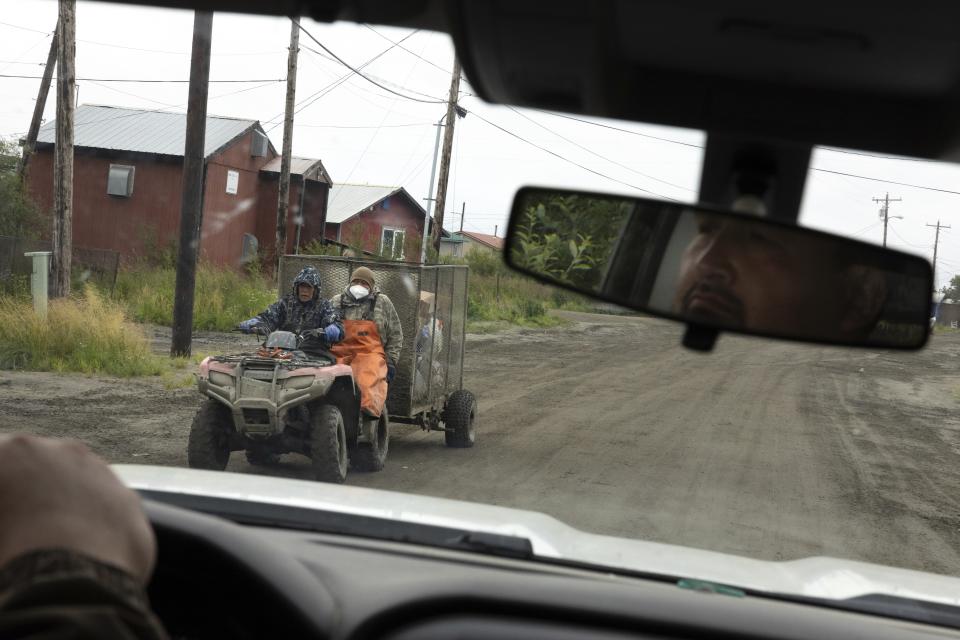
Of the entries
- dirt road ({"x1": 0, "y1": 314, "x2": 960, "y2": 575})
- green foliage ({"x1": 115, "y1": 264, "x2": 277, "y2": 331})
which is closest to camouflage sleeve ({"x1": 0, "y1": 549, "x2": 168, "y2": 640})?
dirt road ({"x1": 0, "y1": 314, "x2": 960, "y2": 575})

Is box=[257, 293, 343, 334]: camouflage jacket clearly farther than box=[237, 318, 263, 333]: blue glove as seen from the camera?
Yes

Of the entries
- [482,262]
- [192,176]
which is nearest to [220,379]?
[192,176]

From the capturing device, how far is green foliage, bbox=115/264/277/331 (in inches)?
830

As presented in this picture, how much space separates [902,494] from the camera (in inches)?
404

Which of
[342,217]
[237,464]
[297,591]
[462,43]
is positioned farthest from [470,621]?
[342,217]

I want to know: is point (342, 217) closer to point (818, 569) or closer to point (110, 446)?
point (110, 446)

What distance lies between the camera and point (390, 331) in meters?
9.84

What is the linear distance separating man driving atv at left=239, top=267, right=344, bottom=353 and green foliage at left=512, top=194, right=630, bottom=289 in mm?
6628

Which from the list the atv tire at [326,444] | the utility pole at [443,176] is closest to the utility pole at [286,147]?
the utility pole at [443,176]

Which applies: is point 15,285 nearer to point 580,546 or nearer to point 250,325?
point 250,325

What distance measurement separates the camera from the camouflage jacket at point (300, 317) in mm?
9273

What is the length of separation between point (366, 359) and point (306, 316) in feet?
2.08

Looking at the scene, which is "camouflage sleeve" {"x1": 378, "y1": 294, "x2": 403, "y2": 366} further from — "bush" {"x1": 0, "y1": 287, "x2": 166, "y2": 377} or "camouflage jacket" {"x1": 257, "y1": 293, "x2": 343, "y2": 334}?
"bush" {"x1": 0, "y1": 287, "x2": 166, "y2": 377}

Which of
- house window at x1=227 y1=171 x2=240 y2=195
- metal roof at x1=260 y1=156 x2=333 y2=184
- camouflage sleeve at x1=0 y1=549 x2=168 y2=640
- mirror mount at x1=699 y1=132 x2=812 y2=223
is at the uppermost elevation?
metal roof at x1=260 y1=156 x2=333 y2=184
